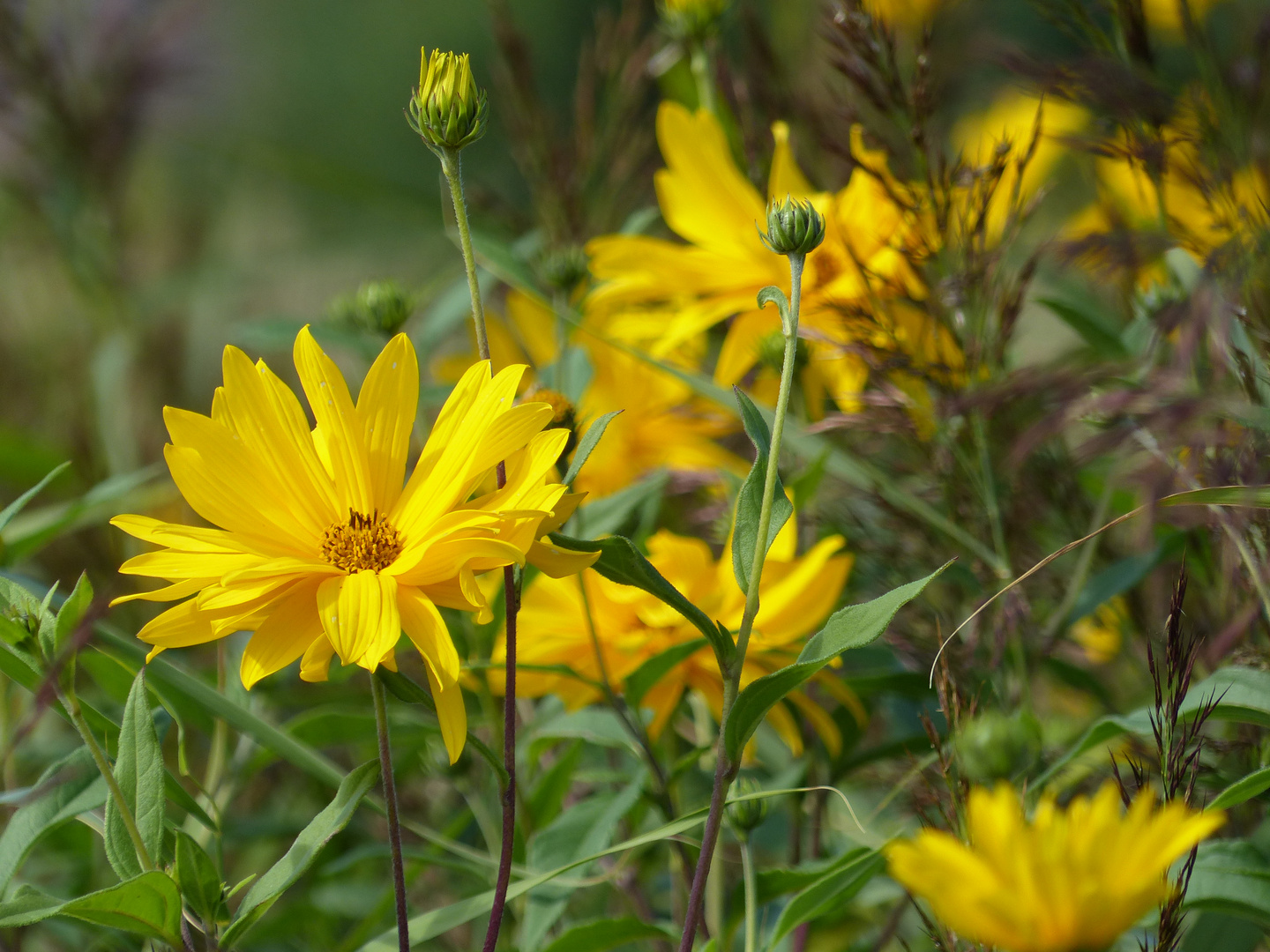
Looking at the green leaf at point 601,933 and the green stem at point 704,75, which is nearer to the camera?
the green leaf at point 601,933

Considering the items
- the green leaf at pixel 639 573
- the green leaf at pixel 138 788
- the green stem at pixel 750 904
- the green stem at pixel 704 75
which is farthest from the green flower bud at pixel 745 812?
the green stem at pixel 704 75

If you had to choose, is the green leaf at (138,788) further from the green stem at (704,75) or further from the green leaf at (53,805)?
the green stem at (704,75)

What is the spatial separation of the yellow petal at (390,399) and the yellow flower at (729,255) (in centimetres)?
22

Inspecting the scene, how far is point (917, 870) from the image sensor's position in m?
0.25

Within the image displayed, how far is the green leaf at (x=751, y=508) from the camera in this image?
0.36 meters

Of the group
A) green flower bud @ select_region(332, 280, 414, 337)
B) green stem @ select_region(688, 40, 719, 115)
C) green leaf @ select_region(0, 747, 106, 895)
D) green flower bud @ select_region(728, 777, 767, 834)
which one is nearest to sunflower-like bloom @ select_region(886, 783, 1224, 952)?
green flower bud @ select_region(728, 777, 767, 834)

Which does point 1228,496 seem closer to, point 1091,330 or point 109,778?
point 1091,330

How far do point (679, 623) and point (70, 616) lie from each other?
0.27 metres

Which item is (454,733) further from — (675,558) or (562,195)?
(562,195)

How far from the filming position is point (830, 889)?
1.28 ft

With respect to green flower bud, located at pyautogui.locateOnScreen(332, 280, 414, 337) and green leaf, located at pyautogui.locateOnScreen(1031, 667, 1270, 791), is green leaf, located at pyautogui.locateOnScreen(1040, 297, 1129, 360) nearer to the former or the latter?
green leaf, located at pyautogui.locateOnScreen(1031, 667, 1270, 791)

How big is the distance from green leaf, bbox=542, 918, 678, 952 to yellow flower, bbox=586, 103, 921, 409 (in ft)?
1.00

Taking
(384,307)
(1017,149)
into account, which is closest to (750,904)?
(384,307)

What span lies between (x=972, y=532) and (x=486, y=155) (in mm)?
2693
